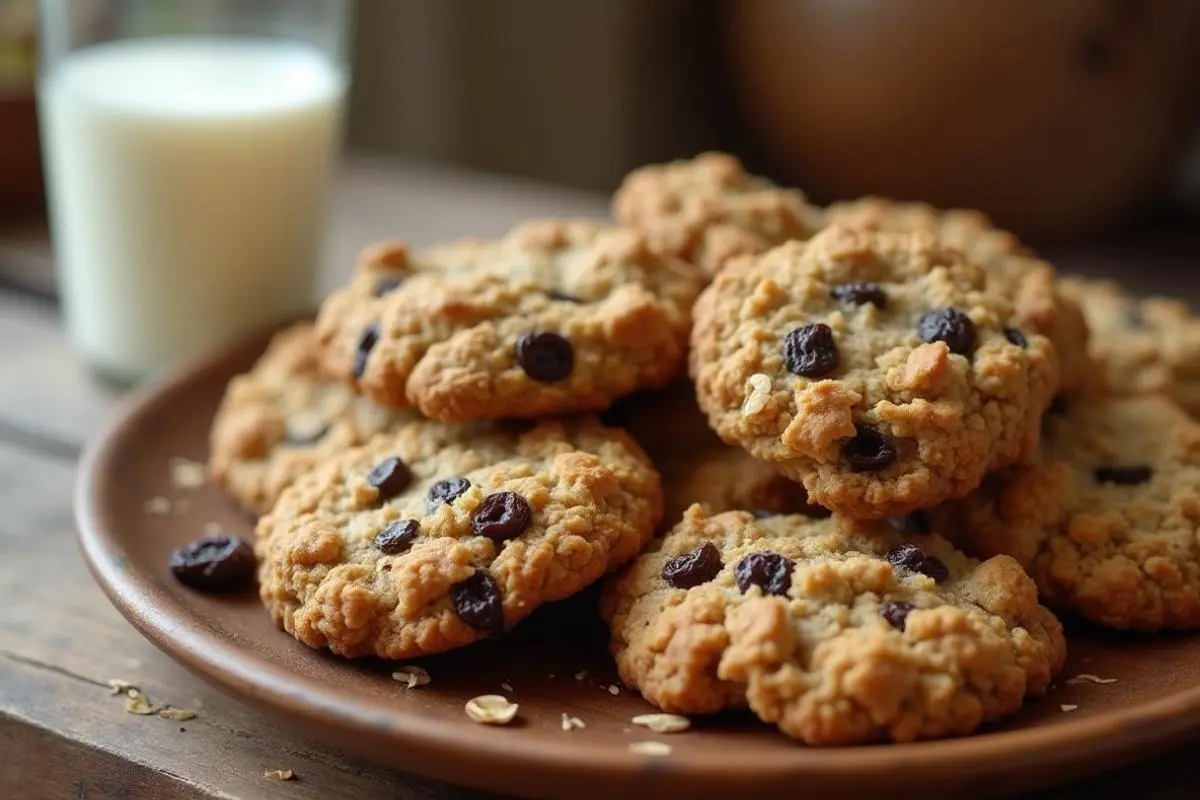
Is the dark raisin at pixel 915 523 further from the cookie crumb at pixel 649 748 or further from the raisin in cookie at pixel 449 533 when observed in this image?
the cookie crumb at pixel 649 748

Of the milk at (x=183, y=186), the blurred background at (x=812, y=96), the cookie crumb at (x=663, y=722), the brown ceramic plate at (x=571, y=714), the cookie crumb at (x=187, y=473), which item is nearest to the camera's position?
the brown ceramic plate at (x=571, y=714)

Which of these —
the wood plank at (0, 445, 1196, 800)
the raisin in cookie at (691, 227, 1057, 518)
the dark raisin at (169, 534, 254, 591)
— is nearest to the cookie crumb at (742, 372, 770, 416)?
the raisin in cookie at (691, 227, 1057, 518)

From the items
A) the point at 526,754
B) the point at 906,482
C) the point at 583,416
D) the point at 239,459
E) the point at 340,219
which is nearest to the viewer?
the point at 526,754

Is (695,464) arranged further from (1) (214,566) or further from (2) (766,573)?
(1) (214,566)

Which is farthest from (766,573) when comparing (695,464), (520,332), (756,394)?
(520,332)

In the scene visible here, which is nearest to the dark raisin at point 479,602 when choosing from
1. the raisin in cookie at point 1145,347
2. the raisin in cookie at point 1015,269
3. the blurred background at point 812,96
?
the raisin in cookie at point 1015,269

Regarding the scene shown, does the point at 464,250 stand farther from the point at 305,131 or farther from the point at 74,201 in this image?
the point at 74,201

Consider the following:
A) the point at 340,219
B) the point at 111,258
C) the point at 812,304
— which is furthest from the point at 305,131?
the point at 812,304
